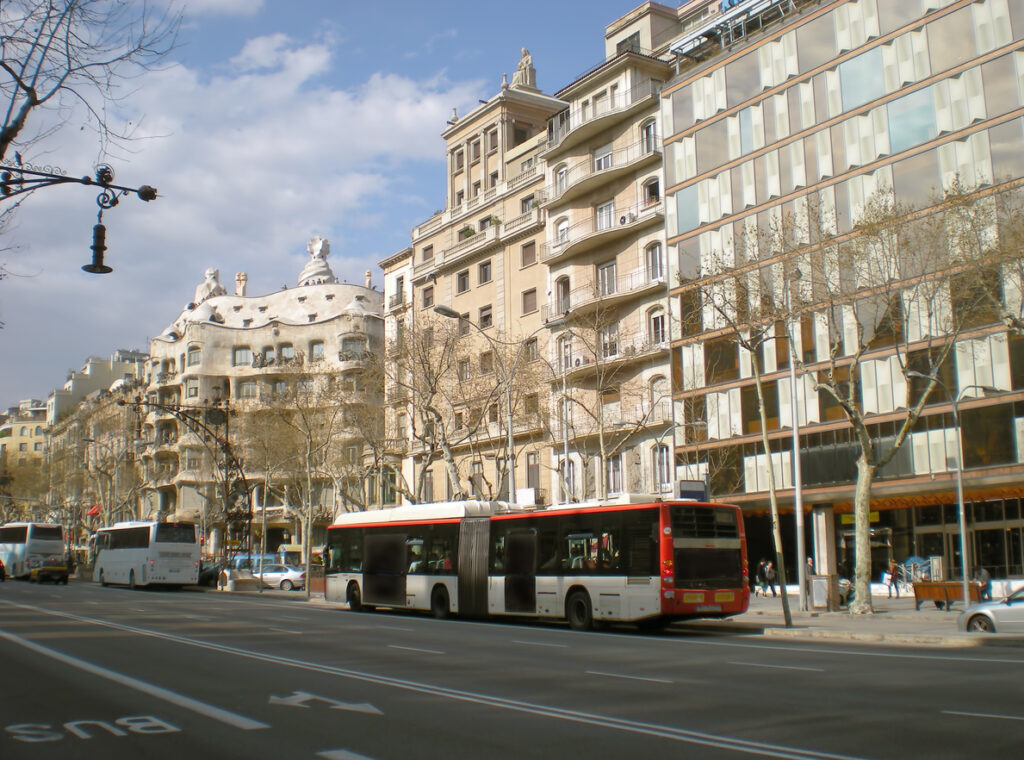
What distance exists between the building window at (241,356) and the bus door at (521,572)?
68.9 m

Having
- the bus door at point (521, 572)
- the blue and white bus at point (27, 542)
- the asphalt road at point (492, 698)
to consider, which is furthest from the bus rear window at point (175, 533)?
the asphalt road at point (492, 698)

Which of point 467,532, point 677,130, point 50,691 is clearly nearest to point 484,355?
point 677,130

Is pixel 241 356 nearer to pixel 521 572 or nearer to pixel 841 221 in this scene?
pixel 841 221

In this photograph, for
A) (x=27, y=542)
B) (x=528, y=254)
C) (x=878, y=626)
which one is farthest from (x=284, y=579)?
(x=878, y=626)

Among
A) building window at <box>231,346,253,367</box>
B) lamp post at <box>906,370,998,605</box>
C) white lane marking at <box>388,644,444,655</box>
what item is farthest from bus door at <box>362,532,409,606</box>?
building window at <box>231,346,253,367</box>

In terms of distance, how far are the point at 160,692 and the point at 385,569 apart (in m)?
17.4

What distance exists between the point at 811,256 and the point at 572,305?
20.5 metres

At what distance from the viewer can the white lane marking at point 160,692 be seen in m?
8.71

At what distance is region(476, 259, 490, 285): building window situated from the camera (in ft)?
172

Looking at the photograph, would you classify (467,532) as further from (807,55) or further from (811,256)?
(807,55)

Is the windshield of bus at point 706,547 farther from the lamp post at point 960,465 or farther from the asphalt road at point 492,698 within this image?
the lamp post at point 960,465

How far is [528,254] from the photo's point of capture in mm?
49750

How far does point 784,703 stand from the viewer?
31.4 feet

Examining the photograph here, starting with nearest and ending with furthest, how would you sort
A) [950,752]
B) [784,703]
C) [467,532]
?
1. [950,752]
2. [784,703]
3. [467,532]
